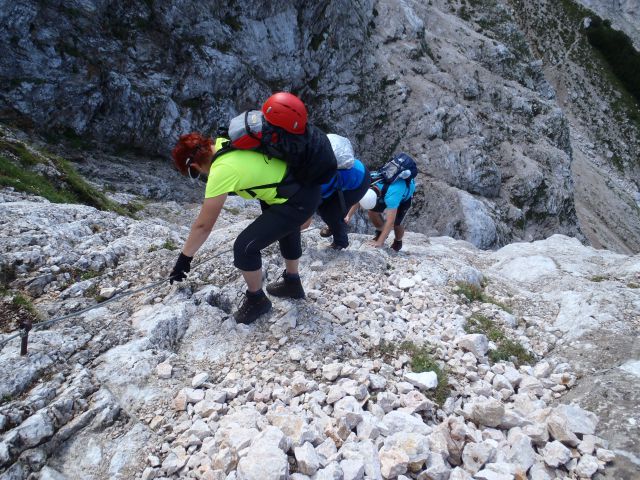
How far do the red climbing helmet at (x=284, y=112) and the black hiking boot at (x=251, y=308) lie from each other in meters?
2.61

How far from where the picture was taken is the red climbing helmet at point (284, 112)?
4836 mm

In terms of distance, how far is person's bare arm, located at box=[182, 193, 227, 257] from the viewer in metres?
4.82

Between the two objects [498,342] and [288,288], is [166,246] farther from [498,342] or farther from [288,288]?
[498,342]

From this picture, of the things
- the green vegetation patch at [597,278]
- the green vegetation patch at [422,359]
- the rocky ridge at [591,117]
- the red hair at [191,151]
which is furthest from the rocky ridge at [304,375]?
the rocky ridge at [591,117]

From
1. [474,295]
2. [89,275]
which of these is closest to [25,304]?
[89,275]

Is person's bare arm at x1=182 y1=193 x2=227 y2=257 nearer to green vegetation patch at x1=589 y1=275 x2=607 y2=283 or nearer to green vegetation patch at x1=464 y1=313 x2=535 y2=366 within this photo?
green vegetation patch at x1=464 y1=313 x2=535 y2=366

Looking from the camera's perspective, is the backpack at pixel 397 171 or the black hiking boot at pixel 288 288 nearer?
the black hiking boot at pixel 288 288

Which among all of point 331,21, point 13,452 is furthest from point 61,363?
point 331,21

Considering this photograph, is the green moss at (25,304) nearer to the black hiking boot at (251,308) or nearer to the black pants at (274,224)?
the black hiking boot at (251,308)

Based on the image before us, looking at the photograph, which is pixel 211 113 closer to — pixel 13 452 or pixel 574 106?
pixel 13 452

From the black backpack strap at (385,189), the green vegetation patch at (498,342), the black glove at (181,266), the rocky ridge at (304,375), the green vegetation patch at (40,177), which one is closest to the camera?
the rocky ridge at (304,375)

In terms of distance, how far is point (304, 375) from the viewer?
5188mm

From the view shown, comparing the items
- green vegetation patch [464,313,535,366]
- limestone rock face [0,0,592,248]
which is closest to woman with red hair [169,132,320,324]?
green vegetation patch [464,313,535,366]

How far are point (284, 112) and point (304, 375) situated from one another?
10.9 feet
